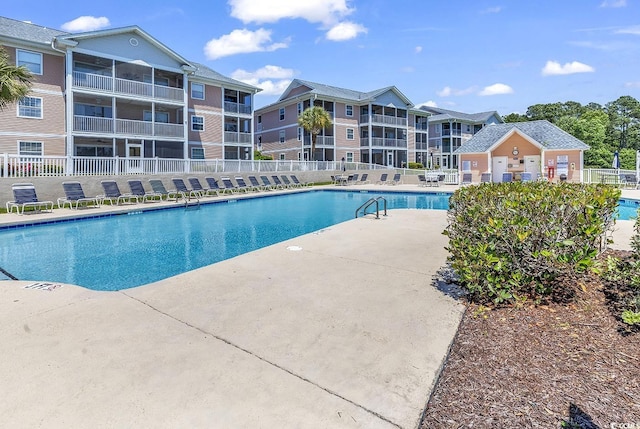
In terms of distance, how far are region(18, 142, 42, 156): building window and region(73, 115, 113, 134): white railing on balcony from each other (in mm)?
2380

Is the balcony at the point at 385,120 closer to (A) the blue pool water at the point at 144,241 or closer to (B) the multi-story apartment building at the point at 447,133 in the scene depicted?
(B) the multi-story apartment building at the point at 447,133

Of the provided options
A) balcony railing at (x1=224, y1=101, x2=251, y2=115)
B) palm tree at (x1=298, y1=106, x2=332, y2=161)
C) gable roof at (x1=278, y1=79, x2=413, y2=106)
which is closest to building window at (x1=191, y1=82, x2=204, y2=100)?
balcony railing at (x1=224, y1=101, x2=251, y2=115)

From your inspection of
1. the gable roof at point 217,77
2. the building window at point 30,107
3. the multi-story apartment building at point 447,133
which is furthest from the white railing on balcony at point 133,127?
the multi-story apartment building at point 447,133

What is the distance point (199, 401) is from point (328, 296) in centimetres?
236

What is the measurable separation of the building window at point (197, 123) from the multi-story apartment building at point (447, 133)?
31.8 metres

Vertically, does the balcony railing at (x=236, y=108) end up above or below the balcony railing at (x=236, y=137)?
above

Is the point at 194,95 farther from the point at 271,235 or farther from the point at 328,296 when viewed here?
the point at 328,296

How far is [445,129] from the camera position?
49562 mm

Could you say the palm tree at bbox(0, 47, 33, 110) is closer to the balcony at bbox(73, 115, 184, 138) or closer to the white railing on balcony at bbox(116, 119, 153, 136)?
the balcony at bbox(73, 115, 184, 138)

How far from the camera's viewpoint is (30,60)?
20.3 meters

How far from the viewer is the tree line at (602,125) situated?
38062 millimetres

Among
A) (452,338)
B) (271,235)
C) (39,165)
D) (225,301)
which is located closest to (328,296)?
(225,301)

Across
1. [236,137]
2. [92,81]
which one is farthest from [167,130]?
[236,137]

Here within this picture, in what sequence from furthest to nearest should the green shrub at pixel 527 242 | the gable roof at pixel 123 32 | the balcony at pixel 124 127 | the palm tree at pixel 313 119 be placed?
the palm tree at pixel 313 119
the balcony at pixel 124 127
the gable roof at pixel 123 32
the green shrub at pixel 527 242
